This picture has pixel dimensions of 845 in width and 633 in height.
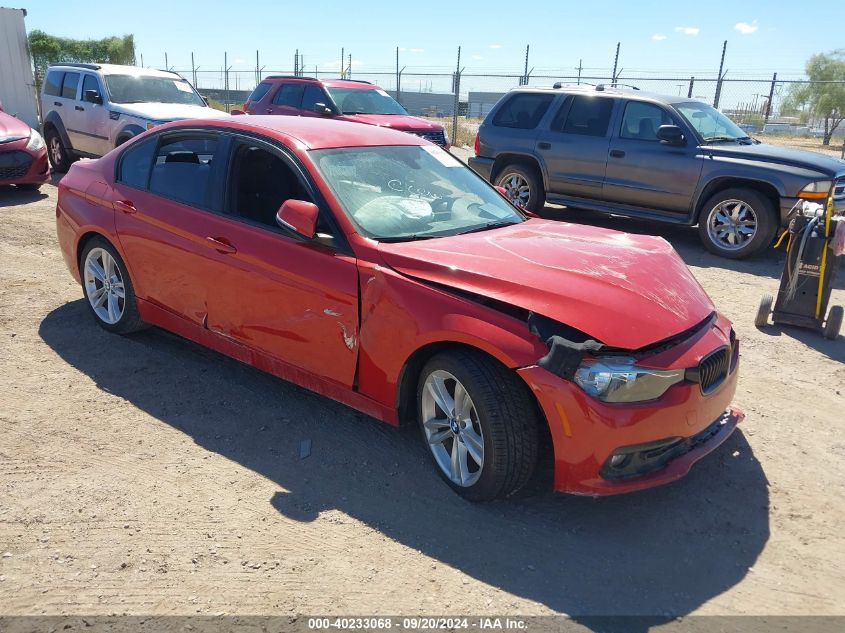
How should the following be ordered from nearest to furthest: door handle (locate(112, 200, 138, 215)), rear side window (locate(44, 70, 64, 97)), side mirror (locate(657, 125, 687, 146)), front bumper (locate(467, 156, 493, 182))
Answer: door handle (locate(112, 200, 138, 215)), side mirror (locate(657, 125, 687, 146)), front bumper (locate(467, 156, 493, 182)), rear side window (locate(44, 70, 64, 97))

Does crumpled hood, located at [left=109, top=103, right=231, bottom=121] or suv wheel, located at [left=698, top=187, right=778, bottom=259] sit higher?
crumpled hood, located at [left=109, top=103, right=231, bottom=121]

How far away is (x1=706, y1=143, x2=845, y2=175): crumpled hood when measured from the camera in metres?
8.32

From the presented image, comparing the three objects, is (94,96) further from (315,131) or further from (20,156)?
(315,131)

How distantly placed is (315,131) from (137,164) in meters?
1.52

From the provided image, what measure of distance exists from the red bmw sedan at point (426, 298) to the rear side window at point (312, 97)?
27.2 feet

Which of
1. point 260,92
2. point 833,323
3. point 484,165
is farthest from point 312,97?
point 833,323

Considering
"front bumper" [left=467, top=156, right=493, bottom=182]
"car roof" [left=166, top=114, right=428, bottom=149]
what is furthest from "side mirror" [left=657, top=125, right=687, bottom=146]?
"car roof" [left=166, top=114, right=428, bottom=149]

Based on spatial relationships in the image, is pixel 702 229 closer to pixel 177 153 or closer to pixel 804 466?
pixel 804 466

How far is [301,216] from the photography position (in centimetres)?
370

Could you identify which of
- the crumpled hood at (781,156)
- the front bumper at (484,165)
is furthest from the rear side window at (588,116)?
the crumpled hood at (781,156)

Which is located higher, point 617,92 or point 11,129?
point 617,92

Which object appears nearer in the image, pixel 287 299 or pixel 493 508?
pixel 493 508

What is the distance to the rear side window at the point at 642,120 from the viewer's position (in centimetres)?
923

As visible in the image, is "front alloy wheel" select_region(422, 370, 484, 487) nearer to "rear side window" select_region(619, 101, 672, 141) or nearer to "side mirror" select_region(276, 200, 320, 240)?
"side mirror" select_region(276, 200, 320, 240)
